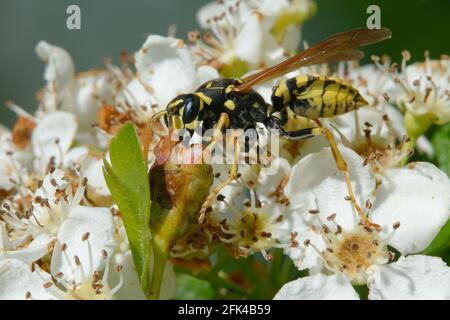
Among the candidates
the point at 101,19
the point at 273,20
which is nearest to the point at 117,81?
the point at 273,20

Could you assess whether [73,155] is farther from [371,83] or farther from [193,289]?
[371,83]

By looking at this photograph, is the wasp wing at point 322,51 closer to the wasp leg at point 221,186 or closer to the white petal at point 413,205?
the wasp leg at point 221,186

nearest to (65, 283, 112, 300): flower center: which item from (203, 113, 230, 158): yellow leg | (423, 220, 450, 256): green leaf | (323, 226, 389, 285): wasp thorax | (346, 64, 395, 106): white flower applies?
(203, 113, 230, 158): yellow leg

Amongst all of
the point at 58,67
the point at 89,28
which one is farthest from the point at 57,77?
the point at 89,28

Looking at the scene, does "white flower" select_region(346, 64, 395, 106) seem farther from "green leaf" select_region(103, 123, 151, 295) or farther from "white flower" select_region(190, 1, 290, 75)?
"green leaf" select_region(103, 123, 151, 295)
